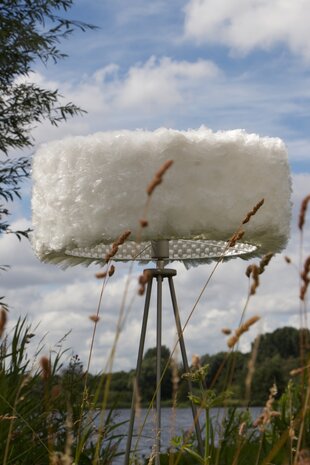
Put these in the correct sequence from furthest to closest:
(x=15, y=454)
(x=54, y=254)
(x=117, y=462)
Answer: (x=117, y=462) → (x=54, y=254) → (x=15, y=454)

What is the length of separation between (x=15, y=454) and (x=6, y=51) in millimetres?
5901

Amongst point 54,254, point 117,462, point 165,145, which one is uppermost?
point 165,145

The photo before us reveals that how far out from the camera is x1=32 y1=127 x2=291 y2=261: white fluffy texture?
2.39m

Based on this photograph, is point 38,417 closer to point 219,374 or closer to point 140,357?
point 140,357

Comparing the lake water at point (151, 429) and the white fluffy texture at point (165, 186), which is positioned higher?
the white fluffy texture at point (165, 186)

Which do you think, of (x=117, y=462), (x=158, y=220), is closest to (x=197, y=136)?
(x=158, y=220)

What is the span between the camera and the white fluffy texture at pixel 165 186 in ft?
7.84

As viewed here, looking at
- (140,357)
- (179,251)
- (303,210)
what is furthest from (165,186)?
(303,210)

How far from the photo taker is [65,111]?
7.71m

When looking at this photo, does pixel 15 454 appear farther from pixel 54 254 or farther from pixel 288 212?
pixel 288 212

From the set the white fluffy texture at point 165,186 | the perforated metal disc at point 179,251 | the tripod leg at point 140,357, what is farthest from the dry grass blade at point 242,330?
the perforated metal disc at point 179,251

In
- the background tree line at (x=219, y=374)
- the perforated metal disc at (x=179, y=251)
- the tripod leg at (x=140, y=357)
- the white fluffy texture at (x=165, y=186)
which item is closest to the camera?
the background tree line at (x=219, y=374)

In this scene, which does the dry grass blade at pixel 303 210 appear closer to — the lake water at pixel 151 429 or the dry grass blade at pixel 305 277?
the dry grass blade at pixel 305 277

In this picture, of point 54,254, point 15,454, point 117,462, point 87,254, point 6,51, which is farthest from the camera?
point 6,51
